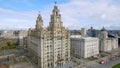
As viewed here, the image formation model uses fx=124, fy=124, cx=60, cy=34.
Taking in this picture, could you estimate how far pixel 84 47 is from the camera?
8488cm

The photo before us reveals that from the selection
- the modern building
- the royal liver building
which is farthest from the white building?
the royal liver building

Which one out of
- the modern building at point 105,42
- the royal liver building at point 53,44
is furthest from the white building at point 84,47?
the royal liver building at point 53,44

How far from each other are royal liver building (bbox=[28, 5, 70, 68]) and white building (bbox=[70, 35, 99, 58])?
45.6 feet

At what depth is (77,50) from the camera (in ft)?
300

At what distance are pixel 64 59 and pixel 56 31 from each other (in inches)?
701

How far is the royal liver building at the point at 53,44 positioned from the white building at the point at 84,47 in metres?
13.9

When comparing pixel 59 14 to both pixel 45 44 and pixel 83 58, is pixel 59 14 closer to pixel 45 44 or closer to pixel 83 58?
pixel 45 44

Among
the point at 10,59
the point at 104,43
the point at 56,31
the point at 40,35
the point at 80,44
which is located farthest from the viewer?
the point at 104,43

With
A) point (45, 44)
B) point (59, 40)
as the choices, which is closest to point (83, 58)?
point (59, 40)

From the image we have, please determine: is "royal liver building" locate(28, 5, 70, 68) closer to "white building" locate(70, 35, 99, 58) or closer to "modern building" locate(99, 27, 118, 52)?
"white building" locate(70, 35, 99, 58)

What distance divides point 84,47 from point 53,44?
25.2 m

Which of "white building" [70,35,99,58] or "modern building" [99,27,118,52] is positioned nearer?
"white building" [70,35,99,58]

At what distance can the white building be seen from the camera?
3374 inches

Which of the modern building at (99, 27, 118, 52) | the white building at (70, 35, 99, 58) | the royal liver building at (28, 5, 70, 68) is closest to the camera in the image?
the royal liver building at (28, 5, 70, 68)
